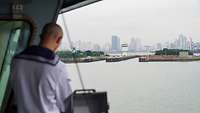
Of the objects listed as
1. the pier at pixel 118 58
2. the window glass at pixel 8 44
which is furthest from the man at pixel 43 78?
the pier at pixel 118 58

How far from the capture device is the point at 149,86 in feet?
48.4

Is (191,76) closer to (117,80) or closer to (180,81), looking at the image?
(180,81)

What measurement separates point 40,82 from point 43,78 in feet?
0.10

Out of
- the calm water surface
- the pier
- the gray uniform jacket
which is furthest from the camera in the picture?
the calm water surface

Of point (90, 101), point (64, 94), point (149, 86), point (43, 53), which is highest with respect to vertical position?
point (43, 53)

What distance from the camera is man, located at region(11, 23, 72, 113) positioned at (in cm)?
280

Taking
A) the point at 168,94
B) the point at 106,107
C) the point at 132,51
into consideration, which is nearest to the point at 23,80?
the point at 106,107

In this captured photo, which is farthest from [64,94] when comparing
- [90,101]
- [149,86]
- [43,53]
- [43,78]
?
[149,86]

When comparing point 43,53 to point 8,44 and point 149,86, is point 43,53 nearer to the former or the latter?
point 8,44

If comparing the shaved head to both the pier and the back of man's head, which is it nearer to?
the back of man's head

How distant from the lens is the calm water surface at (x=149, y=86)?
12805 mm

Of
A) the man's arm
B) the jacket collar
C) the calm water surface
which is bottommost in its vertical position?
the calm water surface

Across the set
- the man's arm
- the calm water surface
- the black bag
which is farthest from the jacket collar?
the calm water surface

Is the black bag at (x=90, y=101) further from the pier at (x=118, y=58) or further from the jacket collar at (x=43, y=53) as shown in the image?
the pier at (x=118, y=58)
